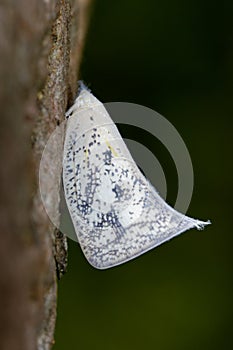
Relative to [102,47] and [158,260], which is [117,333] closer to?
[158,260]

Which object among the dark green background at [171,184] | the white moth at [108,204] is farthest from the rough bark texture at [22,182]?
the dark green background at [171,184]

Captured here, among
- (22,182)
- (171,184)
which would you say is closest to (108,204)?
(22,182)

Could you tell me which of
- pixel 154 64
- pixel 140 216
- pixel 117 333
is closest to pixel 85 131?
pixel 140 216

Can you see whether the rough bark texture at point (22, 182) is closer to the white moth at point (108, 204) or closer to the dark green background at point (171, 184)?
the white moth at point (108, 204)

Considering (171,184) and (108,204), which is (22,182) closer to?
(108,204)

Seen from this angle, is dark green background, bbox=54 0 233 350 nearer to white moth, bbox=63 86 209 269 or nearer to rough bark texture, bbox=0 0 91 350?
white moth, bbox=63 86 209 269

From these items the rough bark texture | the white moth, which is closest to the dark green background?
the white moth
